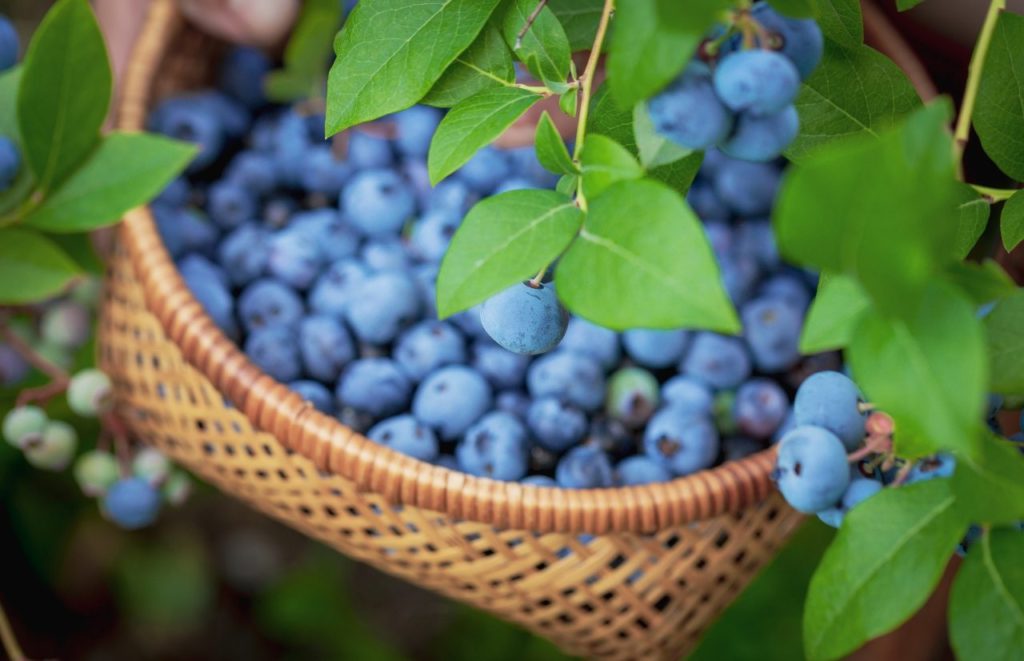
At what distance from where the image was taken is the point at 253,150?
1.12 m

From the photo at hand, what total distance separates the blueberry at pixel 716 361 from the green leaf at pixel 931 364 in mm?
638

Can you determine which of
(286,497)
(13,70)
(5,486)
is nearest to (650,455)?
(286,497)

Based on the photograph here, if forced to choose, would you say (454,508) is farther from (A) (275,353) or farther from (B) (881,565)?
(B) (881,565)

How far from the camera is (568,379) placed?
2.98 feet

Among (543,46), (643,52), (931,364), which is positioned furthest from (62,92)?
(931,364)

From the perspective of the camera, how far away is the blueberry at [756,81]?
0.36 m

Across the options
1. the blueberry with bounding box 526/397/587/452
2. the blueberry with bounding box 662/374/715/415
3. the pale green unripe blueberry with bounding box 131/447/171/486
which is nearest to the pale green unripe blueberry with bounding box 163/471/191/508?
the pale green unripe blueberry with bounding box 131/447/171/486

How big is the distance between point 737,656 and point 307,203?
757 mm

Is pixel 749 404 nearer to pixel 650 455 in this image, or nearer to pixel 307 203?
pixel 650 455

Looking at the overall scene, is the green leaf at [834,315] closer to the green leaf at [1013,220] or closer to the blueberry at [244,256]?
the green leaf at [1013,220]

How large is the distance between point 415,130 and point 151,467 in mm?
426

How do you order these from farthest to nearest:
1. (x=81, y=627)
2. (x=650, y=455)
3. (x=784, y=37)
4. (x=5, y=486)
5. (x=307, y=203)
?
(x=81, y=627), (x=5, y=486), (x=307, y=203), (x=650, y=455), (x=784, y=37)

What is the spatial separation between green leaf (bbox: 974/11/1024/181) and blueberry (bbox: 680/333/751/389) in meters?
0.44

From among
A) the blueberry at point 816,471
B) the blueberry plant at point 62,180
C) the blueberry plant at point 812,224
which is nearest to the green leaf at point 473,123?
the blueberry plant at point 812,224
